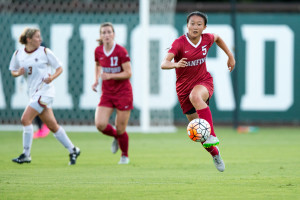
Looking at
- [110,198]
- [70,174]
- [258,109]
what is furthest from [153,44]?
[110,198]

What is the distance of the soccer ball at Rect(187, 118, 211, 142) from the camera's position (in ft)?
25.7

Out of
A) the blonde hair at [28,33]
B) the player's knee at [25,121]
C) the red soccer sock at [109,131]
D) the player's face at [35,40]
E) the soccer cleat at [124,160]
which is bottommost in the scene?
the soccer cleat at [124,160]

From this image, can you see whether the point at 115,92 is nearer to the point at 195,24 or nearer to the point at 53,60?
the point at 53,60

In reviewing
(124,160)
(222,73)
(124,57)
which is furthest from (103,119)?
(222,73)

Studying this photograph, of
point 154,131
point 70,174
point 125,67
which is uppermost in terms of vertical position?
point 125,67

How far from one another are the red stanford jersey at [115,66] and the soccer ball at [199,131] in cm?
258

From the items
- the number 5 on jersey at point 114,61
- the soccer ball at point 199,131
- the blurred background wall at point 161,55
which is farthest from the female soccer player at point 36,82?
the blurred background wall at point 161,55

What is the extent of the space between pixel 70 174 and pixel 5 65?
989cm

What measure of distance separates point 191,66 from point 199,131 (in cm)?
112

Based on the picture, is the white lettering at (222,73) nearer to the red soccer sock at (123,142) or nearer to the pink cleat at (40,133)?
the pink cleat at (40,133)

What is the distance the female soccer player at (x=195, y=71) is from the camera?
8.27 meters

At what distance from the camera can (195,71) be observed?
28.2 feet

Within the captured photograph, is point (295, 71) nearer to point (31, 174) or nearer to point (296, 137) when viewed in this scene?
point (296, 137)

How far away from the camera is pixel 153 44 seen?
17.4m
